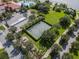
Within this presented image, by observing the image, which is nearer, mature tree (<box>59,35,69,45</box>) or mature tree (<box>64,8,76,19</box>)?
mature tree (<box>59,35,69,45</box>)

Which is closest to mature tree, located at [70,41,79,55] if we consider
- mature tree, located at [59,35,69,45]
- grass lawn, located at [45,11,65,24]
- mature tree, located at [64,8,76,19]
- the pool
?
mature tree, located at [59,35,69,45]

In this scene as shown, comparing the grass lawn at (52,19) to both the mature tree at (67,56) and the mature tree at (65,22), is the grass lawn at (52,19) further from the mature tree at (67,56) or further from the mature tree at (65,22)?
the mature tree at (67,56)

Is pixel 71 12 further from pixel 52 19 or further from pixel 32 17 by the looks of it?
pixel 32 17

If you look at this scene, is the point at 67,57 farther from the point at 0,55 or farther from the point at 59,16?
the point at 59,16

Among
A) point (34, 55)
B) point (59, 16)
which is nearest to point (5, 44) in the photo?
point (34, 55)

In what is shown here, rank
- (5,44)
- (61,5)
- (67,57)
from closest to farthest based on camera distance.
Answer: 1. (67,57)
2. (5,44)
3. (61,5)

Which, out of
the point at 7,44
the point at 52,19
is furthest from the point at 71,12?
the point at 7,44

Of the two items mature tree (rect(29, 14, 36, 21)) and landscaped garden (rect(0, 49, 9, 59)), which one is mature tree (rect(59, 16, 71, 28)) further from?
landscaped garden (rect(0, 49, 9, 59))
